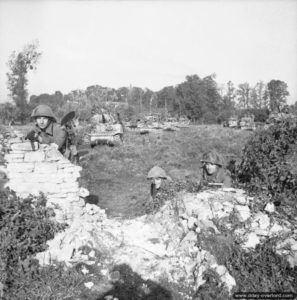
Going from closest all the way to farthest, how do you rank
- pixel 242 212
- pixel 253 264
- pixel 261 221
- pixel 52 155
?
pixel 253 264
pixel 261 221
pixel 242 212
pixel 52 155

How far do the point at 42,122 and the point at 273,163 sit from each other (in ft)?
15.8

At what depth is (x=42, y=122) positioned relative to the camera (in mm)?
6340

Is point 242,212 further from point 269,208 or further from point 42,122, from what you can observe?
point 42,122

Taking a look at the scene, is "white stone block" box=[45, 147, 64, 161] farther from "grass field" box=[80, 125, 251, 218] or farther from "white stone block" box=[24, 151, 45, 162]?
"grass field" box=[80, 125, 251, 218]

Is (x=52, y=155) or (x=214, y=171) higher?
(x=52, y=155)

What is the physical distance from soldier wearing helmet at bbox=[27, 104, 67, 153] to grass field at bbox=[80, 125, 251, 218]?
2.02 metres

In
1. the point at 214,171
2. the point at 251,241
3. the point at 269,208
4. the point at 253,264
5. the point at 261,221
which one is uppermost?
the point at 214,171

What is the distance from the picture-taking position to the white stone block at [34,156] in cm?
521

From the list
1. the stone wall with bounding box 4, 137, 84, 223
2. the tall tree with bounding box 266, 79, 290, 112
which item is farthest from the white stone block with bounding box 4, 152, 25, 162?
the tall tree with bounding box 266, 79, 290, 112

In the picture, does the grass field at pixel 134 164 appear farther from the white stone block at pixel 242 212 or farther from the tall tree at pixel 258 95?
the tall tree at pixel 258 95

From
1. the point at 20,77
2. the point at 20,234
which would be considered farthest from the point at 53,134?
the point at 20,77

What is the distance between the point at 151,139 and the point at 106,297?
14.8 metres

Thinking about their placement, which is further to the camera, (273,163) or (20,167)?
(273,163)

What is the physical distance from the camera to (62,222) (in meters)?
5.09
